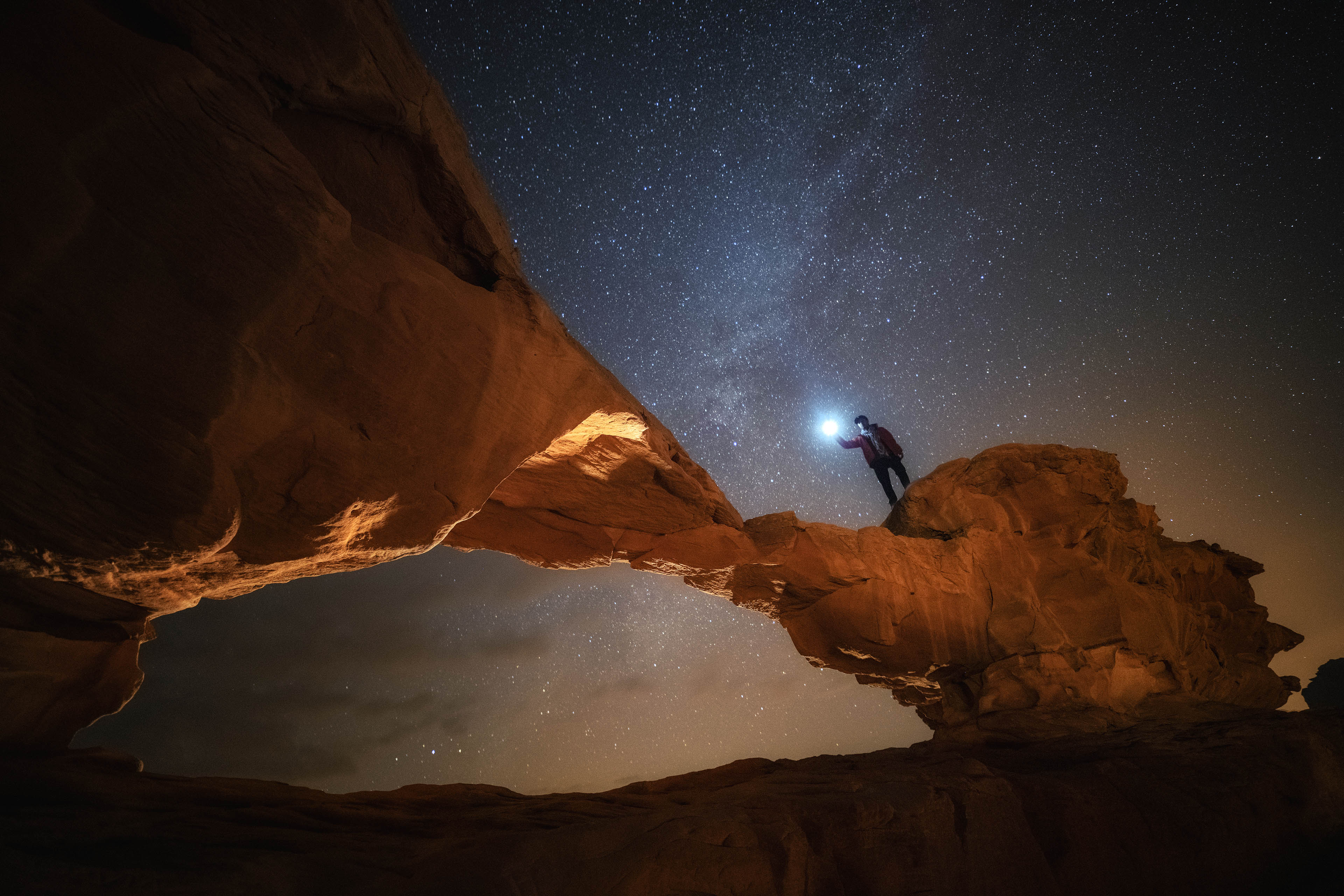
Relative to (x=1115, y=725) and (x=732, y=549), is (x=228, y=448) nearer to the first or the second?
(x=732, y=549)

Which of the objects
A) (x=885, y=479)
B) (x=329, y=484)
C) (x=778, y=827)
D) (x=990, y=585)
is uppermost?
(x=885, y=479)

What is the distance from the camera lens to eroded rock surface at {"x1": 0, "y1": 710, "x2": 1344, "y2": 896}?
3.65 m

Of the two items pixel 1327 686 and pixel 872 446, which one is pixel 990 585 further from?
pixel 1327 686

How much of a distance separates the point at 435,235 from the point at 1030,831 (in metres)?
8.21

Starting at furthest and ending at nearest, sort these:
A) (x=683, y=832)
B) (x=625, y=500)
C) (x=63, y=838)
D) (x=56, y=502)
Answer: (x=625, y=500)
(x=683, y=832)
(x=56, y=502)
(x=63, y=838)

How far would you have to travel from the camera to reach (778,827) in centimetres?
502

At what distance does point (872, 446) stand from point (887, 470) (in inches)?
34.8

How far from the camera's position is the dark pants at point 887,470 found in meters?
15.7

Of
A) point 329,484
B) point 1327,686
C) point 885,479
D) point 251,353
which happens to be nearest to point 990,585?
point 885,479

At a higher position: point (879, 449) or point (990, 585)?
A: point (879, 449)

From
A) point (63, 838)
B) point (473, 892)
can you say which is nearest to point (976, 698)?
point (473, 892)

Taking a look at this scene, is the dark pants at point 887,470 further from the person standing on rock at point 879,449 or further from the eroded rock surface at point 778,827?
the eroded rock surface at point 778,827

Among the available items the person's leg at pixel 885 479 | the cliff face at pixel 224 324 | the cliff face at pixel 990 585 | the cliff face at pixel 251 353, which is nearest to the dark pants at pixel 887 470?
the person's leg at pixel 885 479

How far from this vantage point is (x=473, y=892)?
12.0 ft
